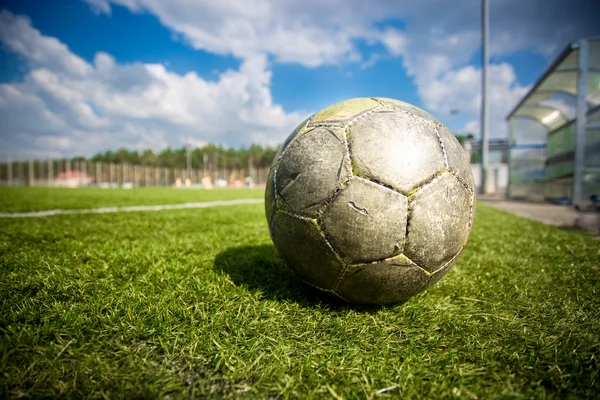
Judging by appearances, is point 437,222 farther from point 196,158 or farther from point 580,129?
point 196,158

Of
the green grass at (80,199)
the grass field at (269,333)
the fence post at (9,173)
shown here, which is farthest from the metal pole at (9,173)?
the grass field at (269,333)

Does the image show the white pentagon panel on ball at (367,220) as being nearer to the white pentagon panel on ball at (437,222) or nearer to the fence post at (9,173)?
the white pentagon panel on ball at (437,222)

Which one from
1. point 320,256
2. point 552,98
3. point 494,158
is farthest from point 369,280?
point 494,158

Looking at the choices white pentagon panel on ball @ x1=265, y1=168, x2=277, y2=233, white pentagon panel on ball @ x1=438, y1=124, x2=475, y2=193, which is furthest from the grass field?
white pentagon panel on ball @ x1=438, y1=124, x2=475, y2=193

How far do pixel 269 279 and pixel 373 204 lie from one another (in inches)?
54.9

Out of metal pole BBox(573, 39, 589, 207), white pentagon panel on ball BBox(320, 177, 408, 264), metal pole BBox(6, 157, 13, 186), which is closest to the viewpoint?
white pentagon panel on ball BBox(320, 177, 408, 264)

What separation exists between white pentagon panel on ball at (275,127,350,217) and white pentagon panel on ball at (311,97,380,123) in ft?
0.42

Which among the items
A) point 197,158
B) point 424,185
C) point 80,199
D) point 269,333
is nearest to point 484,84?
point 424,185

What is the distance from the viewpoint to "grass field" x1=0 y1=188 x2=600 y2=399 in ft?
4.91

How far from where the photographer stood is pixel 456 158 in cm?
226

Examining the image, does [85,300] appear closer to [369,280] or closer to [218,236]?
[369,280]

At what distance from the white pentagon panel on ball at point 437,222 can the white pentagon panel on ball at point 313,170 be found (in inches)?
20.4

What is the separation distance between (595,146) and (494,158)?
16008mm

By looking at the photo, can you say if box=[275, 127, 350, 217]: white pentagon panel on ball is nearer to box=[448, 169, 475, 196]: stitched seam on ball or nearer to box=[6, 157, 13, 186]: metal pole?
box=[448, 169, 475, 196]: stitched seam on ball
